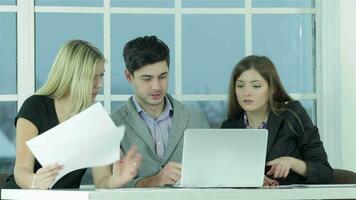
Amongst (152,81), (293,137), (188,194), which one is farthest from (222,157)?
(293,137)

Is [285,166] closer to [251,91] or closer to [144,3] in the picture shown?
[251,91]

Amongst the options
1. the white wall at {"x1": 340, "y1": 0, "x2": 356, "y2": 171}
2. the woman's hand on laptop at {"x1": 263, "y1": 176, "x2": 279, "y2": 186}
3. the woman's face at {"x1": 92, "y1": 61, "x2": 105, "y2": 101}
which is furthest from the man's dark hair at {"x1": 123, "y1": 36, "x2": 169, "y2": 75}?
the white wall at {"x1": 340, "y1": 0, "x2": 356, "y2": 171}

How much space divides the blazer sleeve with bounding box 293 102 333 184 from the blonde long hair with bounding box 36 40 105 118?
992mm

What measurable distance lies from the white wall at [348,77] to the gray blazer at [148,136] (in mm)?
1026

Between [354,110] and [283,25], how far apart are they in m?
0.59

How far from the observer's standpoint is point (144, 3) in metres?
4.55

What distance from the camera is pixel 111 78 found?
448 cm

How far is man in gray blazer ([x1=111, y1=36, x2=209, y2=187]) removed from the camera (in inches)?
150

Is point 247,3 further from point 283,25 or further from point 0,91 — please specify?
point 0,91

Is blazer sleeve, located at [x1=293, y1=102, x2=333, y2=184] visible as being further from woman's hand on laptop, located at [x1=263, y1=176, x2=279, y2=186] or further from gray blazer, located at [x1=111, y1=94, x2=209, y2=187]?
gray blazer, located at [x1=111, y1=94, x2=209, y2=187]

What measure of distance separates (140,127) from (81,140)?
1.11 m

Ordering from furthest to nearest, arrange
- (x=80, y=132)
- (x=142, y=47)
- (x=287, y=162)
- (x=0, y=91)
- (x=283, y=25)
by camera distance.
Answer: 1. (x=283, y=25)
2. (x=0, y=91)
3. (x=142, y=47)
4. (x=287, y=162)
5. (x=80, y=132)

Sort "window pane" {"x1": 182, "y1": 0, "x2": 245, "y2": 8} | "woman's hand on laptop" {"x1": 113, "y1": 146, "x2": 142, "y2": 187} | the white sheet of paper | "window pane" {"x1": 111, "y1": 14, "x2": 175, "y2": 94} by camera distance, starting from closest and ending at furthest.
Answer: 1. the white sheet of paper
2. "woman's hand on laptop" {"x1": 113, "y1": 146, "x2": 142, "y2": 187}
3. "window pane" {"x1": 111, "y1": 14, "x2": 175, "y2": 94}
4. "window pane" {"x1": 182, "y1": 0, "x2": 245, "y2": 8}

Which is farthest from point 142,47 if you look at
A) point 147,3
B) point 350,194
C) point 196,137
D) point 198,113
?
point 350,194
